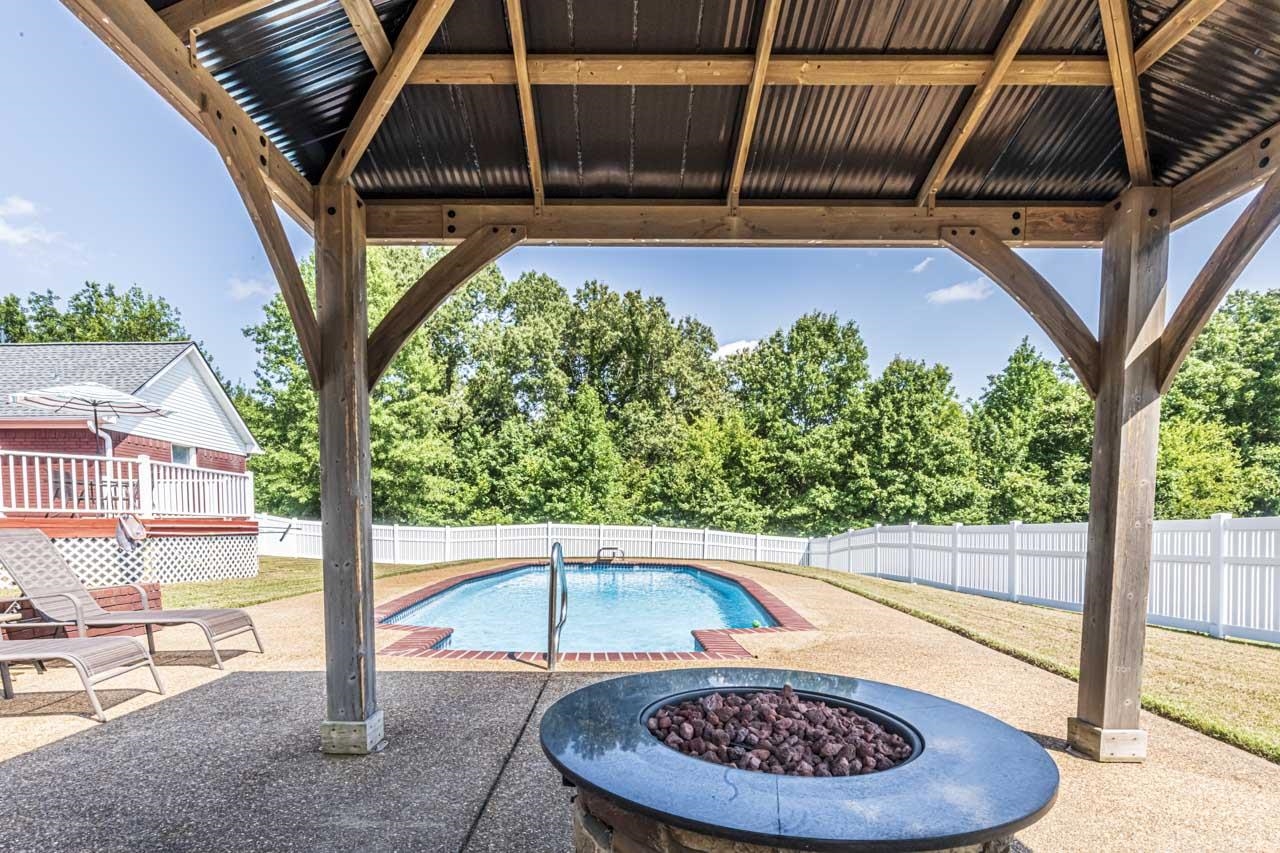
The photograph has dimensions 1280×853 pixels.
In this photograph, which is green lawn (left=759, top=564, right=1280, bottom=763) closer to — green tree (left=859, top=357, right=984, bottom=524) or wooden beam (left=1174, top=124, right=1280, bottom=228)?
wooden beam (left=1174, top=124, right=1280, bottom=228)

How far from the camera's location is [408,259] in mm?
18609

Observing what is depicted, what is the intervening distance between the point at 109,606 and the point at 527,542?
9107 mm

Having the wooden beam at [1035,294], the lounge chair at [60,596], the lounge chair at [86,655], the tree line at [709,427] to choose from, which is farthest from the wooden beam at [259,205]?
the tree line at [709,427]

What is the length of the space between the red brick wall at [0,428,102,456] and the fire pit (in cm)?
1436

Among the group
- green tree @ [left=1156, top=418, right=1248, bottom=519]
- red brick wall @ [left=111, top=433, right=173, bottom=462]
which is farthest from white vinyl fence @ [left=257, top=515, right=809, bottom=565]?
green tree @ [left=1156, top=418, right=1248, bottom=519]

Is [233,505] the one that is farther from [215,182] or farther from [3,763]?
[215,182]

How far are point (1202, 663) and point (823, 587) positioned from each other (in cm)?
490

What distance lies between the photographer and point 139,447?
12.7m

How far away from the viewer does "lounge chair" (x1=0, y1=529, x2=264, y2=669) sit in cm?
457

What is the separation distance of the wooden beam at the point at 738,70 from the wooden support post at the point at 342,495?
1.02 meters

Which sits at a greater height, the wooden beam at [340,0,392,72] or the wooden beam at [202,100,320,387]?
the wooden beam at [340,0,392,72]

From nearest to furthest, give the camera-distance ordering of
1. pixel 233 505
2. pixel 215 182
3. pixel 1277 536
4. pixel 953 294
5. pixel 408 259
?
pixel 1277 536, pixel 233 505, pixel 408 259, pixel 215 182, pixel 953 294

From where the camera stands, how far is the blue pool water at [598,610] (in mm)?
8211

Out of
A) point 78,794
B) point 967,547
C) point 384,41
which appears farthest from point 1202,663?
point 78,794
